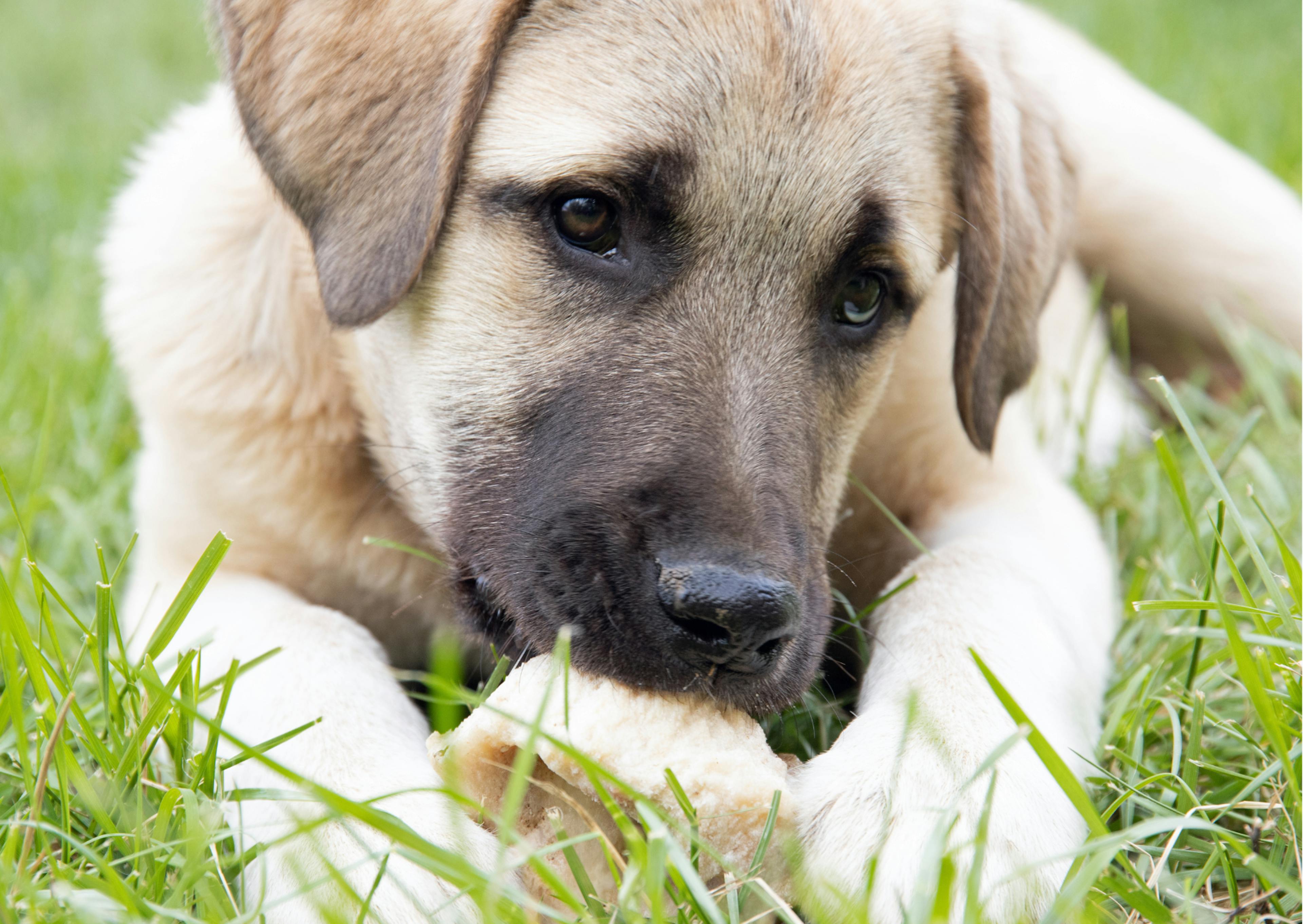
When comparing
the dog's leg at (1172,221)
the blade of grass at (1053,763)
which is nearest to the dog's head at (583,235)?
the blade of grass at (1053,763)

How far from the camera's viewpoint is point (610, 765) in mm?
1904

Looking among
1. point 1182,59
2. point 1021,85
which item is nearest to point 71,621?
point 1021,85

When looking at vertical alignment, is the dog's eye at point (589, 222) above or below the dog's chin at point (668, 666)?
above

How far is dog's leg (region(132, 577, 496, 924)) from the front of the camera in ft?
6.13

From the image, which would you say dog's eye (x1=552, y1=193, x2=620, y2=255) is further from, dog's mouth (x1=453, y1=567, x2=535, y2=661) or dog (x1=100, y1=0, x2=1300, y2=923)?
dog's mouth (x1=453, y1=567, x2=535, y2=661)

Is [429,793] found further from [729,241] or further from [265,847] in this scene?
[729,241]

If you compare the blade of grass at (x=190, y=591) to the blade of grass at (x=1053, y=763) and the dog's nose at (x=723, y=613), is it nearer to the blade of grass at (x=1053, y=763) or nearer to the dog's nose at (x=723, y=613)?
the dog's nose at (x=723, y=613)

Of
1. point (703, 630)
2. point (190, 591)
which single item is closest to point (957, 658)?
point (703, 630)

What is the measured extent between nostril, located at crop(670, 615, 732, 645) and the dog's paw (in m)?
0.29

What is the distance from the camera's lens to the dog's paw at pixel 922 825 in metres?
1.83

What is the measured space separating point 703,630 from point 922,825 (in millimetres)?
427

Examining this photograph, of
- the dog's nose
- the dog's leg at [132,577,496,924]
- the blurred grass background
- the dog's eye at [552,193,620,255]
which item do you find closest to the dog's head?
the dog's eye at [552,193,620,255]

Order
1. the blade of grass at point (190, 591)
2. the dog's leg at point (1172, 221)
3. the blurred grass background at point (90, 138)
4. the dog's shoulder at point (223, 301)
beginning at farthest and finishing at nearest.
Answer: the dog's leg at point (1172, 221) → the blurred grass background at point (90, 138) → the dog's shoulder at point (223, 301) → the blade of grass at point (190, 591)

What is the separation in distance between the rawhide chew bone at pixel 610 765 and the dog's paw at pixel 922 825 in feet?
0.23
